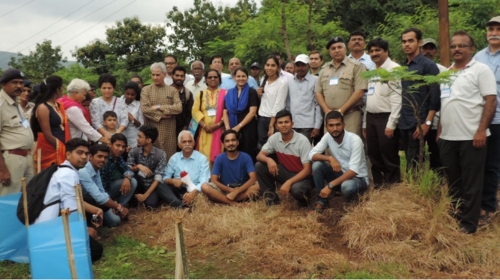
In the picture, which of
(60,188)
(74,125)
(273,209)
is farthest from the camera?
(74,125)

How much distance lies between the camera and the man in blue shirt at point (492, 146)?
15.5 feet

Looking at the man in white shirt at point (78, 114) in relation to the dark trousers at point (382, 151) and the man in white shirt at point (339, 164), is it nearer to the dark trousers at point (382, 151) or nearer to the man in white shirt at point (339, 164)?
the man in white shirt at point (339, 164)

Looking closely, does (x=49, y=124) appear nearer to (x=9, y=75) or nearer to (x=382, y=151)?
(x=9, y=75)

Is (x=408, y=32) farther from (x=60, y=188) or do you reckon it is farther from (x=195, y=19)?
(x=195, y=19)

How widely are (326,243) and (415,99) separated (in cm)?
175

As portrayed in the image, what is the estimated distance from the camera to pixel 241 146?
6977 mm

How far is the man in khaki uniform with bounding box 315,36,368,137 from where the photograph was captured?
595 cm

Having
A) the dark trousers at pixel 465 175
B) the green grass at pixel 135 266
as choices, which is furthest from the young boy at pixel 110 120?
Result: the dark trousers at pixel 465 175

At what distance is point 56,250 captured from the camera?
386 centimetres

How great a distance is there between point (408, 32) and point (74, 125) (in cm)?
415

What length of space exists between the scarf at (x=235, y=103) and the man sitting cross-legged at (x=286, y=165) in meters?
0.88

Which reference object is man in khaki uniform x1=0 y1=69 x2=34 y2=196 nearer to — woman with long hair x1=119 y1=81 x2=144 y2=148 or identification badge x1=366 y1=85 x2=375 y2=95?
woman with long hair x1=119 y1=81 x2=144 y2=148

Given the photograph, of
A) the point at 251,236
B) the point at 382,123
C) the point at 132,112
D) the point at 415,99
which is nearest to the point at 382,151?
the point at 382,123

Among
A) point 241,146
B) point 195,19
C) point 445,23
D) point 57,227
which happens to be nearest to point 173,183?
point 241,146
